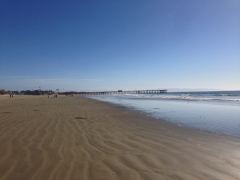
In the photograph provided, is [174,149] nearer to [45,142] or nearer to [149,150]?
[149,150]

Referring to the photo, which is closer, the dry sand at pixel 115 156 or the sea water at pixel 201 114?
the dry sand at pixel 115 156

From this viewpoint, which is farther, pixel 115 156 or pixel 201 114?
pixel 201 114

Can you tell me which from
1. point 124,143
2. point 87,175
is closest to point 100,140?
point 124,143

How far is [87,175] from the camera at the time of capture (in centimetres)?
521

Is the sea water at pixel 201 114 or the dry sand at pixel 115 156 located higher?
the sea water at pixel 201 114

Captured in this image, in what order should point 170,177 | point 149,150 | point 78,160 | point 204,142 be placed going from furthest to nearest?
point 204,142 < point 149,150 < point 78,160 < point 170,177

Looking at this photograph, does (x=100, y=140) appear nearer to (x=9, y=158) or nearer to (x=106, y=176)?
(x=9, y=158)

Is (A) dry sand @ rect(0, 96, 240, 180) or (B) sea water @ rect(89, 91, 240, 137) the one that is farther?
(B) sea water @ rect(89, 91, 240, 137)

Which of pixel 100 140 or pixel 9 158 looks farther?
pixel 100 140

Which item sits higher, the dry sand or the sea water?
the sea water

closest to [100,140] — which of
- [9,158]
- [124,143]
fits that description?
[124,143]

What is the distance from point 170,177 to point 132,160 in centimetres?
128

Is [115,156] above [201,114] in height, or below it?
below

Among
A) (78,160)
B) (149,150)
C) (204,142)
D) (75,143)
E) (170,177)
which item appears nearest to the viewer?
(170,177)
